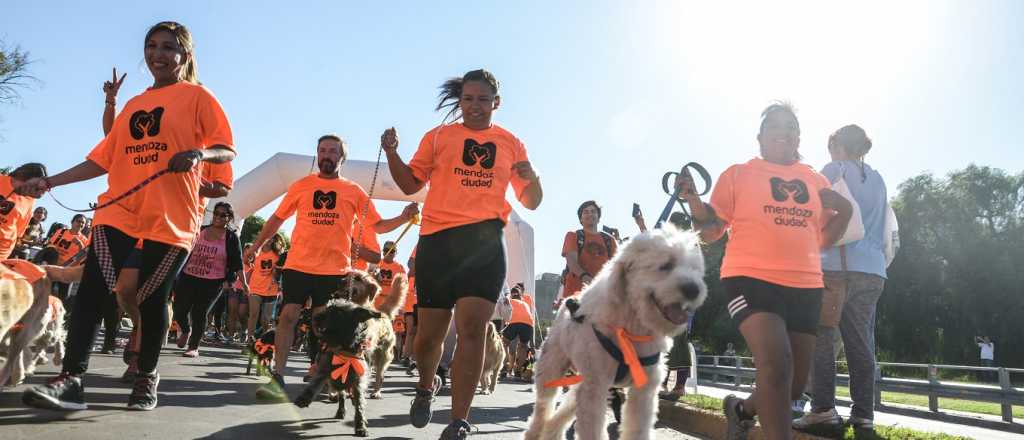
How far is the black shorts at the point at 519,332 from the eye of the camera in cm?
1428

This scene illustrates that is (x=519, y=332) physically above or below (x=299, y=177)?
below

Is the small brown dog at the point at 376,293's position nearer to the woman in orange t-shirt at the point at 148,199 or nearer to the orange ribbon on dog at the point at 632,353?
the woman in orange t-shirt at the point at 148,199

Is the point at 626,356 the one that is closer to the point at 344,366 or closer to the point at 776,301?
the point at 776,301

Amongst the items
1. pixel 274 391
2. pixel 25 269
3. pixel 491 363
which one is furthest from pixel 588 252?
pixel 25 269

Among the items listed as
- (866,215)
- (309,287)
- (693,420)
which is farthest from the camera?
(693,420)

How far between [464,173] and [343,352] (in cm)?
184

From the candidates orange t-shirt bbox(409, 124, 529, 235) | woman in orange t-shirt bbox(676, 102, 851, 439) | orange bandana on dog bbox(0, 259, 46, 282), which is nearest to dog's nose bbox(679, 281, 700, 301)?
woman in orange t-shirt bbox(676, 102, 851, 439)

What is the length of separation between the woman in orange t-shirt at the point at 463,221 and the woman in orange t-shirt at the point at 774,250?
1.14m

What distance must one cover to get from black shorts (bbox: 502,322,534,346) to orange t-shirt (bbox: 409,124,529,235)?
961cm

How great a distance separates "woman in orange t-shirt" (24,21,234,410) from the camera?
14.9ft

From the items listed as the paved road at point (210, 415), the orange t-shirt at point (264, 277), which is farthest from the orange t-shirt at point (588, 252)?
the orange t-shirt at point (264, 277)

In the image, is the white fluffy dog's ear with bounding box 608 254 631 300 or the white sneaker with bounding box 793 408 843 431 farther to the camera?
the white sneaker with bounding box 793 408 843 431

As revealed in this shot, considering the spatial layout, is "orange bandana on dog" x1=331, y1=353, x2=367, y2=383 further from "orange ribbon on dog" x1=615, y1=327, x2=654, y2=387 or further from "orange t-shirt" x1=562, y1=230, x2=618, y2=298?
"orange t-shirt" x1=562, y1=230, x2=618, y2=298

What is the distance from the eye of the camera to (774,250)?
4.24m
